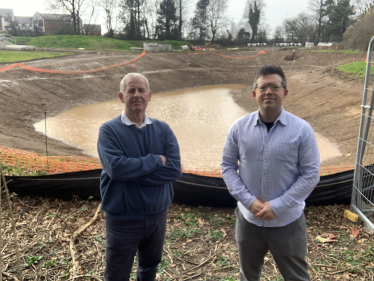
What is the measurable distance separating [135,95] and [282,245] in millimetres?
1620

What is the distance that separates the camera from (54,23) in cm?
5938

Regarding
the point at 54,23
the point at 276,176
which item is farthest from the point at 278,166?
the point at 54,23

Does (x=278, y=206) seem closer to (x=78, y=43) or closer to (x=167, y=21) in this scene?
(x=78, y=43)

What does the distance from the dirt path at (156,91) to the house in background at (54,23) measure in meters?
27.2

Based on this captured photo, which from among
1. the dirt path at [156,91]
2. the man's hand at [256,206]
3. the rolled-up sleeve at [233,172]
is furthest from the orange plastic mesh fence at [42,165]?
the man's hand at [256,206]

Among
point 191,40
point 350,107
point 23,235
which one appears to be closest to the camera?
point 23,235

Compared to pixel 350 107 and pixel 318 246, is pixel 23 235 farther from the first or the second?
pixel 350 107

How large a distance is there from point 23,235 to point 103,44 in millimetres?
41411

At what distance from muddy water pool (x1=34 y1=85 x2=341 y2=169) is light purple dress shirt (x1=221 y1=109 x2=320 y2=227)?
20.5 feet

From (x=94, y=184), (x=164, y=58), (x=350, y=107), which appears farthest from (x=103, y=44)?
(x=94, y=184)

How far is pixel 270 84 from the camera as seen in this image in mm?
2180

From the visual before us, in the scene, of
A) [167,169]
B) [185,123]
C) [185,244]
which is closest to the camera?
[167,169]

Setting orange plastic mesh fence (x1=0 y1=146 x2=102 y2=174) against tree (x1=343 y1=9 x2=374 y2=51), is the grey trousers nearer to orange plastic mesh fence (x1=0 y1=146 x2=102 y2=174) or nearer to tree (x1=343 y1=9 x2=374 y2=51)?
orange plastic mesh fence (x1=0 y1=146 x2=102 y2=174)

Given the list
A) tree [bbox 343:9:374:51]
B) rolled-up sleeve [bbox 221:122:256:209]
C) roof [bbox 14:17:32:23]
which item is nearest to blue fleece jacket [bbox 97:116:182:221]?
rolled-up sleeve [bbox 221:122:256:209]
